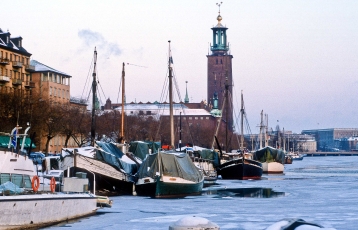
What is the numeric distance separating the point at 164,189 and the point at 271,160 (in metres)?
64.1

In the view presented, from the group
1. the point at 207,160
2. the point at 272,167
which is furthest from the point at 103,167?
the point at 272,167

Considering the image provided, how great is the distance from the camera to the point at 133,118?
150 meters

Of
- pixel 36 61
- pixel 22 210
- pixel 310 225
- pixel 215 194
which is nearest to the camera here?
pixel 310 225

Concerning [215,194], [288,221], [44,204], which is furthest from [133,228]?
[215,194]

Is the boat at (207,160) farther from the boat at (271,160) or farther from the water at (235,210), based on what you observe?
the water at (235,210)

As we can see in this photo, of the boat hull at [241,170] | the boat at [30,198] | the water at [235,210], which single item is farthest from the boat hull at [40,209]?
the boat hull at [241,170]

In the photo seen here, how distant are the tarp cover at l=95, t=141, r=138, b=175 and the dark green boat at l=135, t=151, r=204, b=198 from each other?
239 cm

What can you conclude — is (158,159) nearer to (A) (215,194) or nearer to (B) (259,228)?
(A) (215,194)

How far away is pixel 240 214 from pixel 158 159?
629 inches

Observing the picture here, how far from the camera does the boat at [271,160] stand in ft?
374

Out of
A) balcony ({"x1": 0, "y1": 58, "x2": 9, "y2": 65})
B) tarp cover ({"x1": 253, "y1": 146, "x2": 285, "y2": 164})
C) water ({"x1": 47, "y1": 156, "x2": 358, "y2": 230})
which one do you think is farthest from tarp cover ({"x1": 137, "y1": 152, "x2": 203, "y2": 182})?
balcony ({"x1": 0, "y1": 58, "x2": 9, "y2": 65})

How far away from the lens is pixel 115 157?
56.2 m

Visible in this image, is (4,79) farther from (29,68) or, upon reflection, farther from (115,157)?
(115,157)

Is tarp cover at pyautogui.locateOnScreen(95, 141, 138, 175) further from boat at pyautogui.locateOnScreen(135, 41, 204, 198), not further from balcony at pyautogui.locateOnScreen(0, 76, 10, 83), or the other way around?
balcony at pyautogui.locateOnScreen(0, 76, 10, 83)
